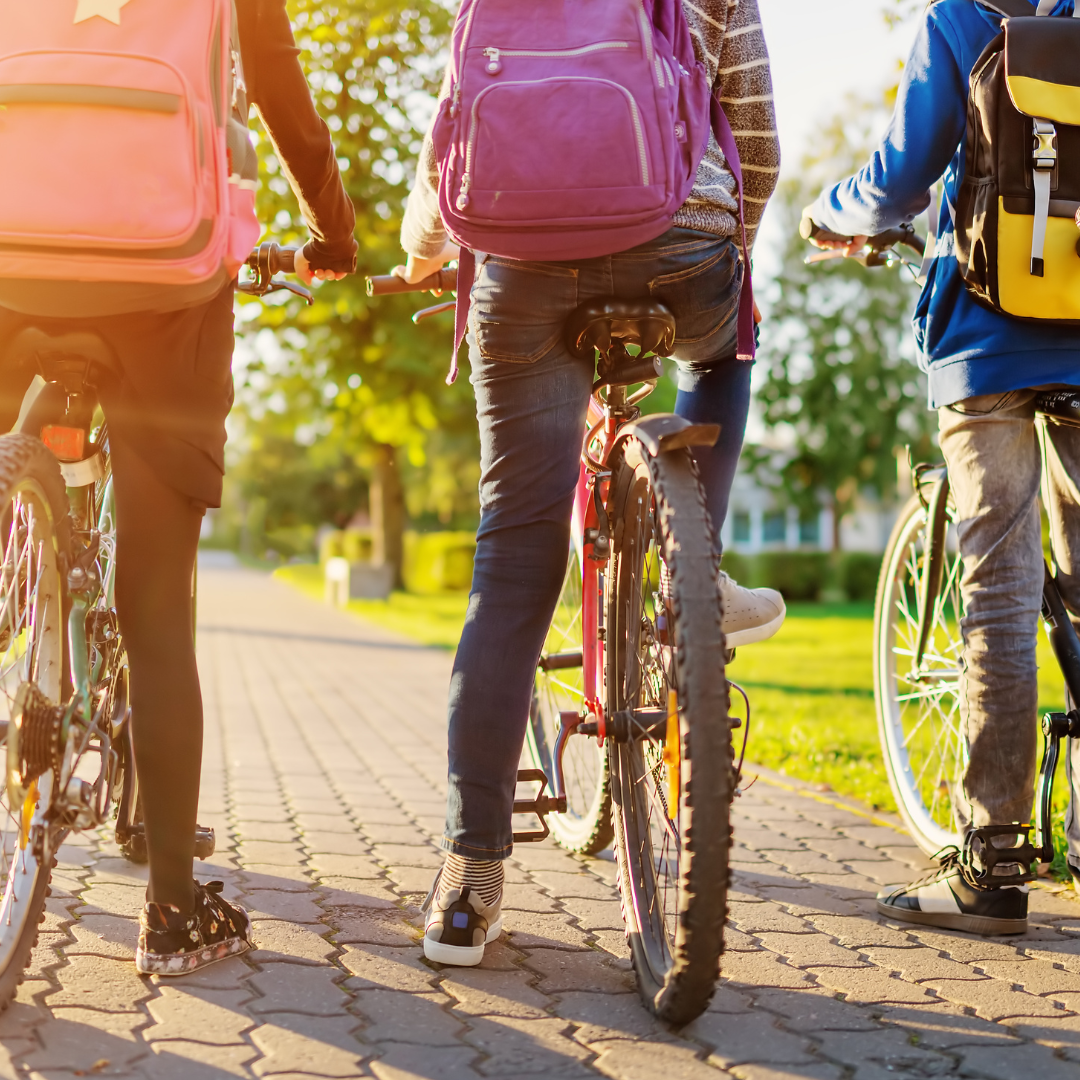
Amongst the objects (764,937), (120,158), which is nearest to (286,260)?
(120,158)

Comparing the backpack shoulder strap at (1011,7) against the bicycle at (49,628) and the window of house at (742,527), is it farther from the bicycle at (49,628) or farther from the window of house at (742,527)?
the window of house at (742,527)

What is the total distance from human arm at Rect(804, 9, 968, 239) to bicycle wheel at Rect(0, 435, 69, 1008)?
1.96 meters

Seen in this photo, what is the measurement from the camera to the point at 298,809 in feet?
14.7

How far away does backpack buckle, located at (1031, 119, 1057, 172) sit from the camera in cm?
275

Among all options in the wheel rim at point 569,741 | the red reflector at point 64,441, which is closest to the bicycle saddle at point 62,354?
the red reflector at point 64,441

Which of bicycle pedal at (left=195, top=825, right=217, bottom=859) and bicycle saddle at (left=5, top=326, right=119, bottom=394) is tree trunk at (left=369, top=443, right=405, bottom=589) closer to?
bicycle pedal at (left=195, top=825, right=217, bottom=859)

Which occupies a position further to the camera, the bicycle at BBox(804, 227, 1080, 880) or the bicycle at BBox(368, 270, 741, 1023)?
the bicycle at BBox(804, 227, 1080, 880)

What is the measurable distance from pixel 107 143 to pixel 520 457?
98cm

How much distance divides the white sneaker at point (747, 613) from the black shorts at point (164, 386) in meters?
1.12

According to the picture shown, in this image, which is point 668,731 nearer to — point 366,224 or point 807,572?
point 366,224

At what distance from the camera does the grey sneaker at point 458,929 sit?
262cm

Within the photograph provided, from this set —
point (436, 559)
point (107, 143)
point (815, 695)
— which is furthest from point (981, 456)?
point (436, 559)

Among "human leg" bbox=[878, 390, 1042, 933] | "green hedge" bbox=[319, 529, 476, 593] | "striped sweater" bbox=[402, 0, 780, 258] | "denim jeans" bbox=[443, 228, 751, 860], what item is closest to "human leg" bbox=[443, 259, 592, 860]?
"denim jeans" bbox=[443, 228, 751, 860]

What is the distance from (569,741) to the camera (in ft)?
11.9
